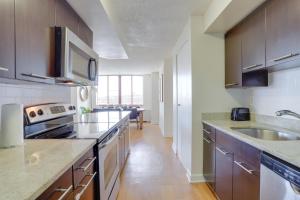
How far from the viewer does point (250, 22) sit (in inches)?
88.2

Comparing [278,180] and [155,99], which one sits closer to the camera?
[278,180]

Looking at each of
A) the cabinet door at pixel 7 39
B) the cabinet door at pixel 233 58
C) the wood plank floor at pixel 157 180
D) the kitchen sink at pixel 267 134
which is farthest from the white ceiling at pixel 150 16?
the wood plank floor at pixel 157 180

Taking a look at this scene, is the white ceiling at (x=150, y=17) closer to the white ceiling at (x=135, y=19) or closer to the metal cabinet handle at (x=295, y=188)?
the white ceiling at (x=135, y=19)

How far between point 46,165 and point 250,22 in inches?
87.6

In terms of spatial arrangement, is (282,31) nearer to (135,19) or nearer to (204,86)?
(204,86)

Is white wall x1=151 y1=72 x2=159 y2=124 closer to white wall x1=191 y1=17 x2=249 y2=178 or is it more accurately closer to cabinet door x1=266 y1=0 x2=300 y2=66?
white wall x1=191 y1=17 x2=249 y2=178

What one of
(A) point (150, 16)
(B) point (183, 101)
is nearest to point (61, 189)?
(A) point (150, 16)

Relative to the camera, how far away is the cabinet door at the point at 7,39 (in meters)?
1.06

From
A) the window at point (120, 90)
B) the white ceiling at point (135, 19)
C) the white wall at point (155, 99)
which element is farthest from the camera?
the window at point (120, 90)

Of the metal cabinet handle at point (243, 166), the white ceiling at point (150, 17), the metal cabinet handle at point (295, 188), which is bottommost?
the metal cabinet handle at point (243, 166)

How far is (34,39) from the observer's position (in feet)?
4.51

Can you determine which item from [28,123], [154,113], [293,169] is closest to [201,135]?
[293,169]

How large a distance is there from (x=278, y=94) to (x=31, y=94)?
7.81 feet

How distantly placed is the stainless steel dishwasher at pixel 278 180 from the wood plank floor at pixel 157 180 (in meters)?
1.28
